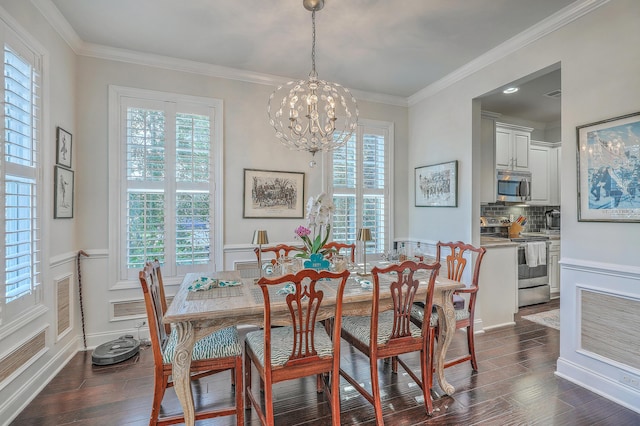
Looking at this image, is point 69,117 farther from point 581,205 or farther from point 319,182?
point 581,205

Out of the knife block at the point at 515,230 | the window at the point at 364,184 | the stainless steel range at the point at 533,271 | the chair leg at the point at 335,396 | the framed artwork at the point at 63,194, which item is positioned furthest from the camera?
the knife block at the point at 515,230

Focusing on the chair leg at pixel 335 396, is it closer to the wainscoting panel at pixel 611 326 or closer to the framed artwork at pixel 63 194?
the wainscoting panel at pixel 611 326

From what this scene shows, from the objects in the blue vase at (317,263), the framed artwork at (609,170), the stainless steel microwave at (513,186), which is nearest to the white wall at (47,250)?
the blue vase at (317,263)

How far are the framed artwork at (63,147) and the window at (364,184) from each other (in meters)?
2.79

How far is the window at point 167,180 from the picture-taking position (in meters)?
3.34

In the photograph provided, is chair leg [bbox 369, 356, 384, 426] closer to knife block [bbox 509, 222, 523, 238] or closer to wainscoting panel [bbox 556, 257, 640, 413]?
wainscoting panel [bbox 556, 257, 640, 413]

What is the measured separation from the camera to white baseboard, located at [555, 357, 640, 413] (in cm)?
222

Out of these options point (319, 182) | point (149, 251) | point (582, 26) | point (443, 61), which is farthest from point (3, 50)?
point (582, 26)

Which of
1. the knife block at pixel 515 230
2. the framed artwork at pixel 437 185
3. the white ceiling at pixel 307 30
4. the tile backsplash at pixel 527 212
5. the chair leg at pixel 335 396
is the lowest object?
the chair leg at pixel 335 396

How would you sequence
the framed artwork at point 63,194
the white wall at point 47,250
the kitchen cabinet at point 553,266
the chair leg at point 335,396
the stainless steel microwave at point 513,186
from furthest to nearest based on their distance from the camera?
the kitchen cabinet at point 553,266, the stainless steel microwave at point 513,186, the framed artwork at point 63,194, the white wall at point 47,250, the chair leg at point 335,396

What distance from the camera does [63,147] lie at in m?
2.87

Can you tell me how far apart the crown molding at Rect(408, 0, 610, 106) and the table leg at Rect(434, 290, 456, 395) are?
2456 mm

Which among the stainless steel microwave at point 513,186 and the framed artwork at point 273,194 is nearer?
the framed artwork at point 273,194

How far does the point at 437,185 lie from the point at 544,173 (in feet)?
8.80
